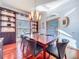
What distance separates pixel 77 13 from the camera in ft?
5.75

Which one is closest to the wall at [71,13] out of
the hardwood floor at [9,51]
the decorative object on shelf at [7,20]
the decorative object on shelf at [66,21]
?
the decorative object on shelf at [66,21]

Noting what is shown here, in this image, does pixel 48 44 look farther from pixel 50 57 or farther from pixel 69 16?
pixel 69 16

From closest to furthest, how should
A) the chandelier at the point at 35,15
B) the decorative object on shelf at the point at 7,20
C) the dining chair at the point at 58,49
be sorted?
the decorative object on shelf at the point at 7,20, the chandelier at the point at 35,15, the dining chair at the point at 58,49

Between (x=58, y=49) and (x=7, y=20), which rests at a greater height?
(x=7, y=20)

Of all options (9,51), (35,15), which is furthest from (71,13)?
(9,51)

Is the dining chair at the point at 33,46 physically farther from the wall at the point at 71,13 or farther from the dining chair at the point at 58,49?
the wall at the point at 71,13

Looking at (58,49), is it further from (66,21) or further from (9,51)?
(9,51)

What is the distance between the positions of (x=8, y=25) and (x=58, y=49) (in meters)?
0.81

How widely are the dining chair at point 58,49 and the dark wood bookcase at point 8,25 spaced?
565 mm

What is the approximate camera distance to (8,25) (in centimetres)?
138

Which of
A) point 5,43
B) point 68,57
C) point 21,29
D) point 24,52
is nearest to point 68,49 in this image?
point 68,57

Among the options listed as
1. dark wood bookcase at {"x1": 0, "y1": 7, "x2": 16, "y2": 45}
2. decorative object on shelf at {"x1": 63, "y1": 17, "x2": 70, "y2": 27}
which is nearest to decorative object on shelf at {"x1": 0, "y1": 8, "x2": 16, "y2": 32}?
dark wood bookcase at {"x1": 0, "y1": 7, "x2": 16, "y2": 45}

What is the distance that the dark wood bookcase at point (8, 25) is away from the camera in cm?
131

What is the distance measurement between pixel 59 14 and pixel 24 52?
0.75 meters
